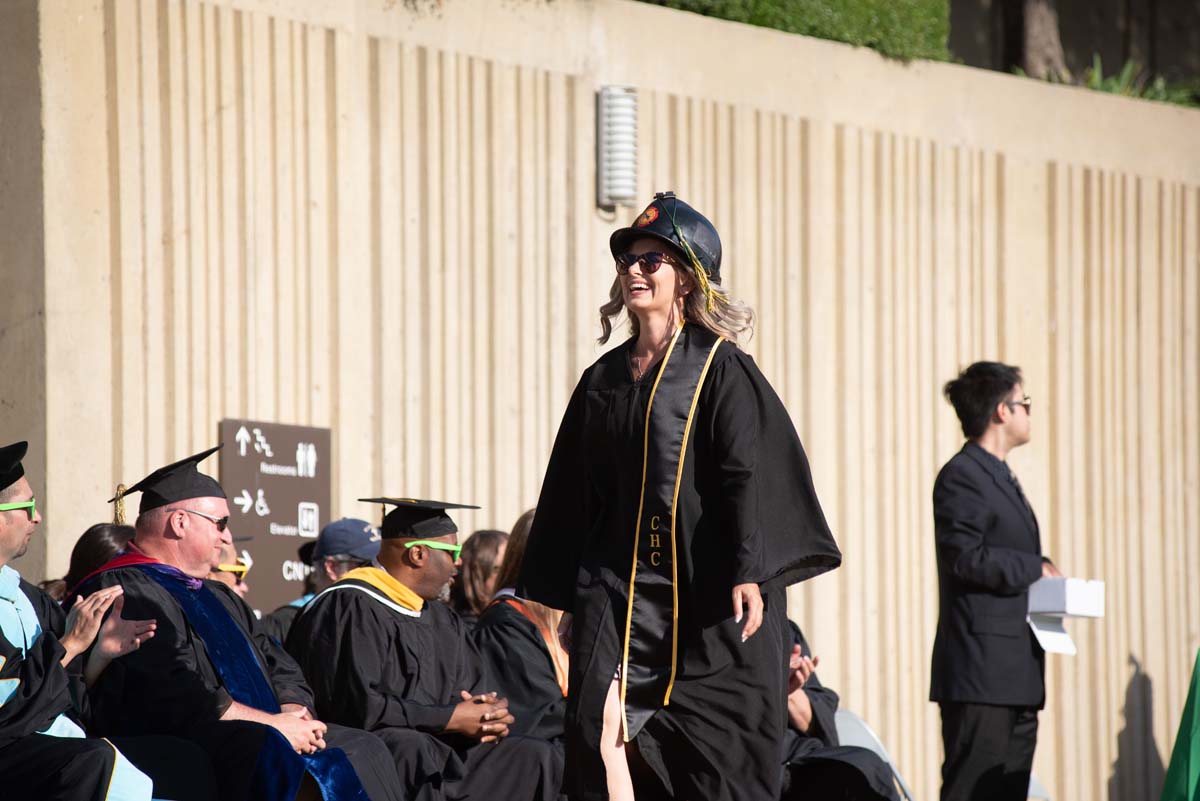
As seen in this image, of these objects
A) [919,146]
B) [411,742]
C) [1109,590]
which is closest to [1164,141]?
[919,146]

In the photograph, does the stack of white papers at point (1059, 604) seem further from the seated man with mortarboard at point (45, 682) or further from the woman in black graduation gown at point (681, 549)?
the seated man with mortarboard at point (45, 682)

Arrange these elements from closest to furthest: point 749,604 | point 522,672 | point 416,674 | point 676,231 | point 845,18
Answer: point 749,604 → point 676,231 → point 416,674 → point 522,672 → point 845,18

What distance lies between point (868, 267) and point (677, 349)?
5916mm

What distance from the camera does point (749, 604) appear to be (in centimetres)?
460

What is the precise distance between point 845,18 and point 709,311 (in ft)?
20.4

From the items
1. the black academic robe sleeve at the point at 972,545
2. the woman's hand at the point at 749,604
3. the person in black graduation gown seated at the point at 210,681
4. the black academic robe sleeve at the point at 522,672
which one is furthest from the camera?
the black academic robe sleeve at the point at 972,545

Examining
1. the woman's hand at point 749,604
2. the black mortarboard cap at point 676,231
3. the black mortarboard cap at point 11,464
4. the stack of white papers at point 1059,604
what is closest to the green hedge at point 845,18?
the stack of white papers at point 1059,604

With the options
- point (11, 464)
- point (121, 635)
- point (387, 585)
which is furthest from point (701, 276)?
point (387, 585)

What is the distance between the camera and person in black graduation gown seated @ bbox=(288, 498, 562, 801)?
6.55m

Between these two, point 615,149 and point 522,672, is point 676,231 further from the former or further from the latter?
point 615,149

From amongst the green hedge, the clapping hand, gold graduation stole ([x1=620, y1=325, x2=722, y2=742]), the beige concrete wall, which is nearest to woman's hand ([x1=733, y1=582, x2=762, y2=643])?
gold graduation stole ([x1=620, y1=325, x2=722, y2=742])

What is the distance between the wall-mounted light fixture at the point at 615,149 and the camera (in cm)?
952

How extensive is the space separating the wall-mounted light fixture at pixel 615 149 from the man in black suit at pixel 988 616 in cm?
255

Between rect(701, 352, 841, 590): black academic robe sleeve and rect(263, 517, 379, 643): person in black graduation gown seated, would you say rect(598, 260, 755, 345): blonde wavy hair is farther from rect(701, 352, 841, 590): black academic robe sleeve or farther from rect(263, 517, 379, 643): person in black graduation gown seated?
rect(263, 517, 379, 643): person in black graduation gown seated
